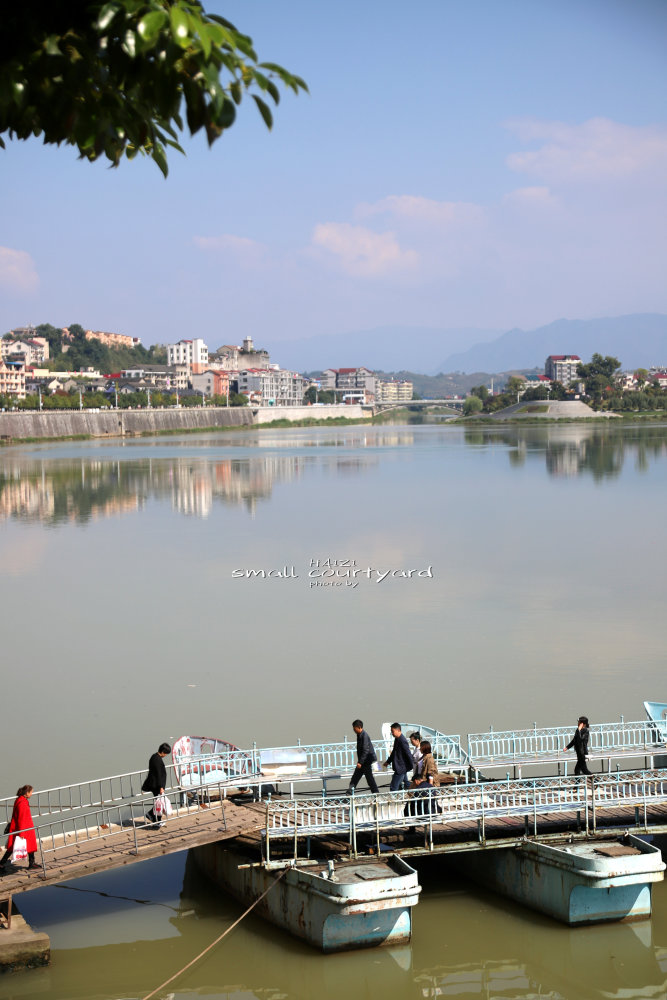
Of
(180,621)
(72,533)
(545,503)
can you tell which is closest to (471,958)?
(180,621)

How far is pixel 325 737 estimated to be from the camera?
12.4 meters

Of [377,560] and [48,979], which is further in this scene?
[377,560]

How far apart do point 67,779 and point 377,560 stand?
15464 millimetres

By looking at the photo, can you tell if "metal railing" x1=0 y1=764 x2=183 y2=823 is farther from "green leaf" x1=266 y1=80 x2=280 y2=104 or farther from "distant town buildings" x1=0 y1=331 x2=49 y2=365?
"distant town buildings" x1=0 y1=331 x2=49 y2=365

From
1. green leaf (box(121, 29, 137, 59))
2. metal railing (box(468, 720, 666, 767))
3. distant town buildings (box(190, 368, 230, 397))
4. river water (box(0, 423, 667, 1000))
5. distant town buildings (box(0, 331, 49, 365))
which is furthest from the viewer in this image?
distant town buildings (box(0, 331, 49, 365))

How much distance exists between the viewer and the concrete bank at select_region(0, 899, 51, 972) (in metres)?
7.43

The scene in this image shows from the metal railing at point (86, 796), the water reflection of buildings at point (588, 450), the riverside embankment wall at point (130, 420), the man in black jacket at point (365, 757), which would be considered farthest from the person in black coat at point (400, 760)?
the riverside embankment wall at point (130, 420)

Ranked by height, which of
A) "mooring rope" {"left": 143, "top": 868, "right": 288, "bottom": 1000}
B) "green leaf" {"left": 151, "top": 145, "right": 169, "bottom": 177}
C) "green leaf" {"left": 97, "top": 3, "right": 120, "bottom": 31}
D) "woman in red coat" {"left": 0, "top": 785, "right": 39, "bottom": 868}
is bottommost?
"mooring rope" {"left": 143, "top": 868, "right": 288, "bottom": 1000}

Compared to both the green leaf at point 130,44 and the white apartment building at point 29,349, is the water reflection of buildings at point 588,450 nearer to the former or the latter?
the green leaf at point 130,44

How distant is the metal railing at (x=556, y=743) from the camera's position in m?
9.95

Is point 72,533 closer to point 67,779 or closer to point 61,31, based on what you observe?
point 67,779

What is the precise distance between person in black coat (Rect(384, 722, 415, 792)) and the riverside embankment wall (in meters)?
89.6

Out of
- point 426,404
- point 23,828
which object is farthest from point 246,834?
point 426,404

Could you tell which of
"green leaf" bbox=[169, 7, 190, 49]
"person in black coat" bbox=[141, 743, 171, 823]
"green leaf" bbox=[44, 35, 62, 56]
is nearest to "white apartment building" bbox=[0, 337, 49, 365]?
"person in black coat" bbox=[141, 743, 171, 823]
